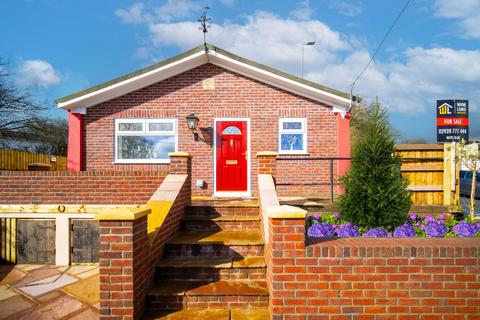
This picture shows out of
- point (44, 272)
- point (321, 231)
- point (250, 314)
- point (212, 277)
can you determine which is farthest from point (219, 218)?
point (44, 272)

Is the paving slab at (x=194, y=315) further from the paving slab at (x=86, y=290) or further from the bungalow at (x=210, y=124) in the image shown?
the bungalow at (x=210, y=124)

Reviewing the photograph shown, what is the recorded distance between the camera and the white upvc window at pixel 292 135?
7.74m

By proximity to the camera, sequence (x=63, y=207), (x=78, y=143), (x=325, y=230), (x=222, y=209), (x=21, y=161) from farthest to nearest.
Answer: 1. (x=21, y=161)
2. (x=78, y=143)
3. (x=63, y=207)
4. (x=222, y=209)
5. (x=325, y=230)

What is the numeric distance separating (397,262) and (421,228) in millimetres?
2339

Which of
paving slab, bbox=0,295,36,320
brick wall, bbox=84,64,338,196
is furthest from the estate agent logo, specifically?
paving slab, bbox=0,295,36,320

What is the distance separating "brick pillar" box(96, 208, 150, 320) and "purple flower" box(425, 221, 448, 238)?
4.49 metres

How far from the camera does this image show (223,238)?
4.10m

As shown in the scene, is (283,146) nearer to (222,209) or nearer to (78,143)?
(222,209)

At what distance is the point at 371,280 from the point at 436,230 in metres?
2.50

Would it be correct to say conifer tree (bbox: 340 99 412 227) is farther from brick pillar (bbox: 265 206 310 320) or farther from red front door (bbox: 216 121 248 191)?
red front door (bbox: 216 121 248 191)

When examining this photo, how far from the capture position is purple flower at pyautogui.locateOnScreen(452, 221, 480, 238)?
14.6 ft

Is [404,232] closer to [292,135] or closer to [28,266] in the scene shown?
[292,135]

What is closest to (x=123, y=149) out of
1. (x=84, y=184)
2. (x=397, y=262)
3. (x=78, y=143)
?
(x=78, y=143)

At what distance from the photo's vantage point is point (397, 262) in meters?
2.88
